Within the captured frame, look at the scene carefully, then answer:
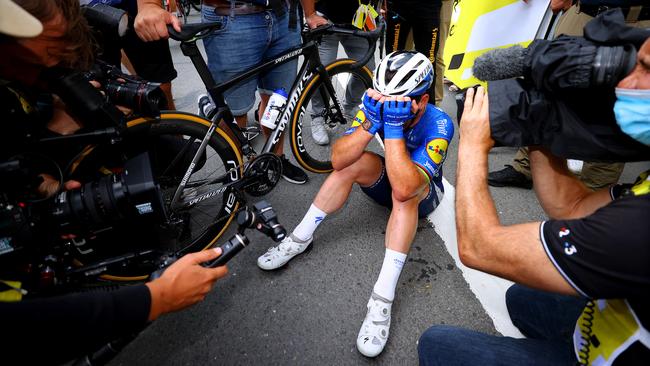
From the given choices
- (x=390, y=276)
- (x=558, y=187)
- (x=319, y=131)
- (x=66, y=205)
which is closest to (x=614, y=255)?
(x=558, y=187)

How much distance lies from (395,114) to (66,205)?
154 centimetres

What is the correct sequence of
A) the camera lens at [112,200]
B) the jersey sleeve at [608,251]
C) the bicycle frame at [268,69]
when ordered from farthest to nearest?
the bicycle frame at [268,69] < the camera lens at [112,200] < the jersey sleeve at [608,251]

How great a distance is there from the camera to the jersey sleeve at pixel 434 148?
1.82m

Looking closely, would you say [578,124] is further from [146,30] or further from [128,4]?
[128,4]

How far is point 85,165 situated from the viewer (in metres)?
1.58

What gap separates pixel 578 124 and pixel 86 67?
2095 millimetres

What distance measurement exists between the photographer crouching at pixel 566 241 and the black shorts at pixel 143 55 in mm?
2404

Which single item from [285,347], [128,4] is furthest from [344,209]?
[128,4]

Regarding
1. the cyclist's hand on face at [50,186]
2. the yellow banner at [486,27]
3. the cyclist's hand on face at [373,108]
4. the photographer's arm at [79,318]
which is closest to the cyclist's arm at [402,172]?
the cyclist's hand on face at [373,108]

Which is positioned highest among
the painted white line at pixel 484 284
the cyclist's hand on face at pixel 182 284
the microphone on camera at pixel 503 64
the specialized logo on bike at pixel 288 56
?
the microphone on camera at pixel 503 64

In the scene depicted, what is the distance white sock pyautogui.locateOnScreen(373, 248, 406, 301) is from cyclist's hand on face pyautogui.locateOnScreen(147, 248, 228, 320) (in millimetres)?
921

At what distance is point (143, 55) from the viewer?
2.52 metres

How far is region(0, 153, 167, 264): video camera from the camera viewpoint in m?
1.09

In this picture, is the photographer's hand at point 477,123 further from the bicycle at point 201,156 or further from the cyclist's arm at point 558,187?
the bicycle at point 201,156
